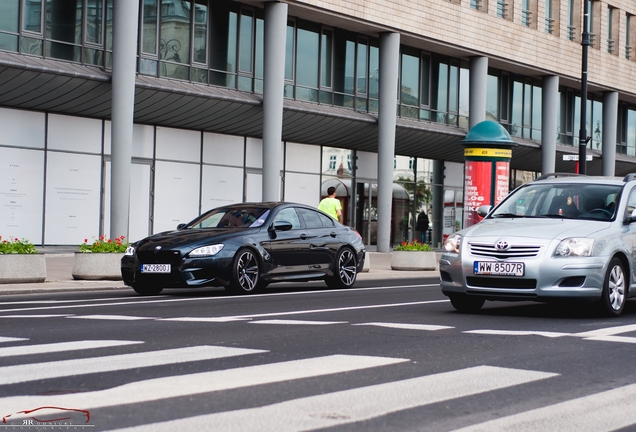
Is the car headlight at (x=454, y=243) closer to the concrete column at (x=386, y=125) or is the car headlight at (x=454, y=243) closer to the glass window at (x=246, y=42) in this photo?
the glass window at (x=246, y=42)

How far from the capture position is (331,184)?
3900cm

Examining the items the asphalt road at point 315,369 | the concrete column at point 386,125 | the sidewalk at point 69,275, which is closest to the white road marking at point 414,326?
the asphalt road at point 315,369

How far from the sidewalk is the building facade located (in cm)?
135

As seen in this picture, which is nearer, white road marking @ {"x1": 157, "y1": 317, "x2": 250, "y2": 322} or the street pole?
white road marking @ {"x1": 157, "y1": 317, "x2": 250, "y2": 322}

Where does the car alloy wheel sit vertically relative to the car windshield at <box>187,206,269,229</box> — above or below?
below

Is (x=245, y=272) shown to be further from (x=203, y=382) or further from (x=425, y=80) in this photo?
(x=425, y=80)

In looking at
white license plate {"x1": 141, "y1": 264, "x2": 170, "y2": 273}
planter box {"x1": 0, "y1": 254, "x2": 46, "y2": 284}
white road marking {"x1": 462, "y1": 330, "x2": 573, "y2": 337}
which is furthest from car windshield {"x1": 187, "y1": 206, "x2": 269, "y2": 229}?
white road marking {"x1": 462, "y1": 330, "x2": 573, "y2": 337}

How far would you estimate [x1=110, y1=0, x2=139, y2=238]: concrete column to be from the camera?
28.0 meters

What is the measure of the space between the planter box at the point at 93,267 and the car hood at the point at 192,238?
331 centimetres

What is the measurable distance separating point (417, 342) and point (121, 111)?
67.5ft

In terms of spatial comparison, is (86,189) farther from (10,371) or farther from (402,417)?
(402,417)

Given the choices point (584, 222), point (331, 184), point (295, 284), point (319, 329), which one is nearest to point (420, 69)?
point (331, 184)

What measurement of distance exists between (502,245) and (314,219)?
683cm

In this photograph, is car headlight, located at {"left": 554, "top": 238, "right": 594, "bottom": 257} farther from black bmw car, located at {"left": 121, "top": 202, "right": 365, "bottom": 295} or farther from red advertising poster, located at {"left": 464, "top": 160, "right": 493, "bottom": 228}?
red advertising poster, located at {"left": 464, "top": 160, "right": 493, "bottom": 228}
